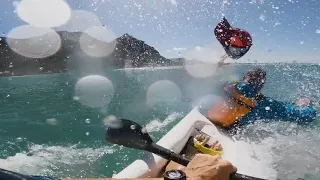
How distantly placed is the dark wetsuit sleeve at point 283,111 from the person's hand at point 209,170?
6043mm

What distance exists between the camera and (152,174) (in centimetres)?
452

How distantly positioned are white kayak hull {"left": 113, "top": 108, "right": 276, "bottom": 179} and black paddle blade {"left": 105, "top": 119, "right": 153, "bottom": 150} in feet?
1.78

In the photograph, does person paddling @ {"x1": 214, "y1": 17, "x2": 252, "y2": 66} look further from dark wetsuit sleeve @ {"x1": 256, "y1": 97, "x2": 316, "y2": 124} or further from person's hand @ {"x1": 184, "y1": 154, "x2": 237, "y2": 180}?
person's hand @ {"x1": 184, "y1": 154, "x2": 237, "y2": 180}

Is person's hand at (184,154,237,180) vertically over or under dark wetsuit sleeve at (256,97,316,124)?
over

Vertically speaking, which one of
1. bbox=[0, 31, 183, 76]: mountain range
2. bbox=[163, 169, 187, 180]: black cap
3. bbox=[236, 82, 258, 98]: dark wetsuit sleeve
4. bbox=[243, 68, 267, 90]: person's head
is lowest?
bbox=[0, 31, 183, 76]: mountain range

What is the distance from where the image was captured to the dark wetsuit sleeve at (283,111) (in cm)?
850

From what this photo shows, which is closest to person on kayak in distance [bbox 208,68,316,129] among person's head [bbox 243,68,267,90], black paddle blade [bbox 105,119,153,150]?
person's head [bbox 243,68,267,90]

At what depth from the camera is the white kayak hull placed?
4.43 metres

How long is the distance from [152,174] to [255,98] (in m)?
4.64

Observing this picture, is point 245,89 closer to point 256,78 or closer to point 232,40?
point 256,78

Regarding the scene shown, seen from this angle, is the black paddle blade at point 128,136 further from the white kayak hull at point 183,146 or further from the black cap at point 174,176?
the black cap at point 174,176

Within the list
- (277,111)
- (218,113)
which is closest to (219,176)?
(218,113)

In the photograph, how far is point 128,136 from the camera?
12.5 ft

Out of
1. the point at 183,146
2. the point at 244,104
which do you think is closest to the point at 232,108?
the point at 244,104
